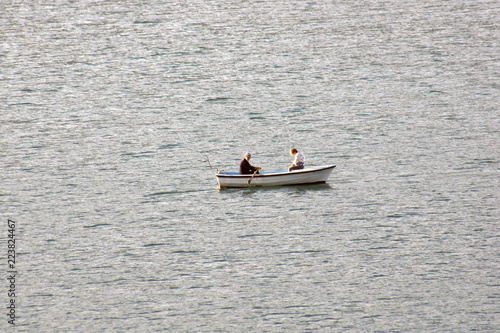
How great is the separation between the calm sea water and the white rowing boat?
47 cm

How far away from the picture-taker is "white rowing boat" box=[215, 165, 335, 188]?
118 ft

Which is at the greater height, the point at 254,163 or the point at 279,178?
the point at 254,163

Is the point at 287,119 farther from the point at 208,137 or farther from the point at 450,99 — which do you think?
the point at 450,99

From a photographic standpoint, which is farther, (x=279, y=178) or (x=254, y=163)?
(x=254, y=163)

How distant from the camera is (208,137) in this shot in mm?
47125

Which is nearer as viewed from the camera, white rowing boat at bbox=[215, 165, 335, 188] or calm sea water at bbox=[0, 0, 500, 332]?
calm sea water at bbox=[0, 0, 500, 332]

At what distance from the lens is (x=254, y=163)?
4112 centimetres

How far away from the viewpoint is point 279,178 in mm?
36406

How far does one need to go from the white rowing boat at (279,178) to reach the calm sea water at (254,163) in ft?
1.56

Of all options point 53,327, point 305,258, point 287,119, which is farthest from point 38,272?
point 287,119

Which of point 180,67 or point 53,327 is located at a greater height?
point 180,67

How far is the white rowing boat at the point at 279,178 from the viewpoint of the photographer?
36.1 metres

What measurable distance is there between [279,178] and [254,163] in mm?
4939

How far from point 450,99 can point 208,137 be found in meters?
18.9
